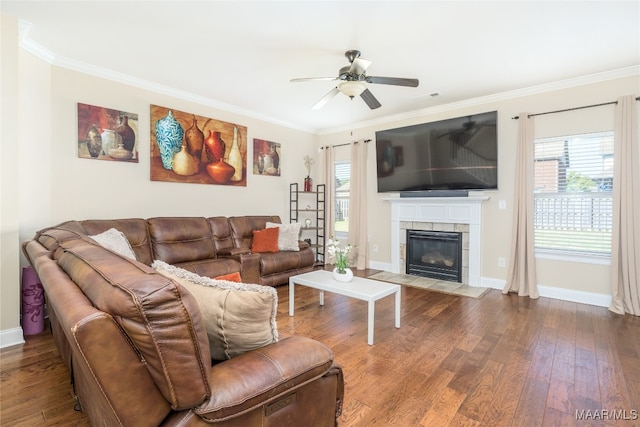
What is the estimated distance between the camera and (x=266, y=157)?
531cm

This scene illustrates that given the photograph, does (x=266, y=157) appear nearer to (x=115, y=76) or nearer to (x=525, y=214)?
(x=115, y=76)

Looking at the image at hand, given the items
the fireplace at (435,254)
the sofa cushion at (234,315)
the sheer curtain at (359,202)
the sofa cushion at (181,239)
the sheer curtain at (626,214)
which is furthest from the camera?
the sheer curtain at (359,202)

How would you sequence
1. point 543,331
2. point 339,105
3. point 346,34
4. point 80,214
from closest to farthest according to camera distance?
point 346,34 < point 543,331 < point 80,214 < point 339,105

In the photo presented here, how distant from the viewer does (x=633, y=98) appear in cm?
331

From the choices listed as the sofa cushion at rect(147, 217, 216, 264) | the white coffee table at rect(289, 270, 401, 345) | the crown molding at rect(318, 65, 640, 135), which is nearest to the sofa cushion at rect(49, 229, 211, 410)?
the white coffee table at rect(289, 270, 401, 345)

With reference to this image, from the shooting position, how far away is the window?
589cm

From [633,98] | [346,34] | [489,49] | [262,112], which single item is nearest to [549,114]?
[633,98]

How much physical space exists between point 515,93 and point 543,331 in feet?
9.46

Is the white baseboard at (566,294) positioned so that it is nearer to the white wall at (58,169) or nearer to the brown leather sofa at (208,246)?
the brown leather sofa at (208,246)

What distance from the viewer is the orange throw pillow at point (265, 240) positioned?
4.48 m

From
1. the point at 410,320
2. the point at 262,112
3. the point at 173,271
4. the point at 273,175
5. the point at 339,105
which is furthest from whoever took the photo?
the point at 273,175

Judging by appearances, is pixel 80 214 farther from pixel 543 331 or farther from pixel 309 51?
pixel 543 331

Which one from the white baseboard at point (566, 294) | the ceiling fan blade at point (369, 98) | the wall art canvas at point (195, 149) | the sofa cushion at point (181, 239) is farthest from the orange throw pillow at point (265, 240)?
the white baseboard at point (566, 294)

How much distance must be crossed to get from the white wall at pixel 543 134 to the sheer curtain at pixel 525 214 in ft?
0.43
